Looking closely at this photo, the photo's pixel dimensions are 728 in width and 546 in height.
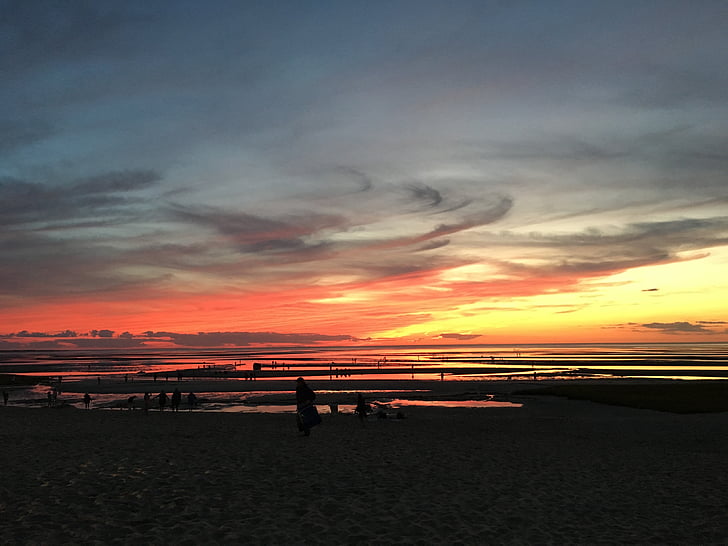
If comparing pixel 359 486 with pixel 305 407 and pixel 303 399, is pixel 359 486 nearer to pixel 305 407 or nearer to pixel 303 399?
pixel 303 399

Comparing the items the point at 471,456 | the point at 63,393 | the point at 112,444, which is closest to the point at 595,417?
the point at 471,456

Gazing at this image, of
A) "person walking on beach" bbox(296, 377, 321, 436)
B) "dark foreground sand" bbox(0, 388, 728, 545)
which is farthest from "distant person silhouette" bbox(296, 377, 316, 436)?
"dark foreground sand" bbox(0, 388, 728, 545)

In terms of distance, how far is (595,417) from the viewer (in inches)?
1272

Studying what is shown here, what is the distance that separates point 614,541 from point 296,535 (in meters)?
5.79

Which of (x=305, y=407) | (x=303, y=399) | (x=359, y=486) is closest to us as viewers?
(x=359, y=486)

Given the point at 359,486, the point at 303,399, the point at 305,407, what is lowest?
the point at 359,486

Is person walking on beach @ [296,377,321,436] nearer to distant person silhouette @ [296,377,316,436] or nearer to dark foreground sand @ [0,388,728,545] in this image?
distant person silhouette @ [296,377,316,436]

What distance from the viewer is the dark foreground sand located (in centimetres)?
1023

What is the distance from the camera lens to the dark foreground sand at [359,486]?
10.2 m

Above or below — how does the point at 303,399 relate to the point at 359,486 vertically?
above

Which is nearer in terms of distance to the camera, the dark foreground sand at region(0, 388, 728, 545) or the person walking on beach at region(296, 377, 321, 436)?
the dark foreground sand at region(0, 388, 728, 545)

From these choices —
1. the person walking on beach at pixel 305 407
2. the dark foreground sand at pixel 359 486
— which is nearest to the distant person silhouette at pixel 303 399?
the person walking on beach at pixel 305 407

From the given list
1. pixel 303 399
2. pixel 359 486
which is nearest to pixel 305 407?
pixel 303 399

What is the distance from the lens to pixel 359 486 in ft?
45.7
